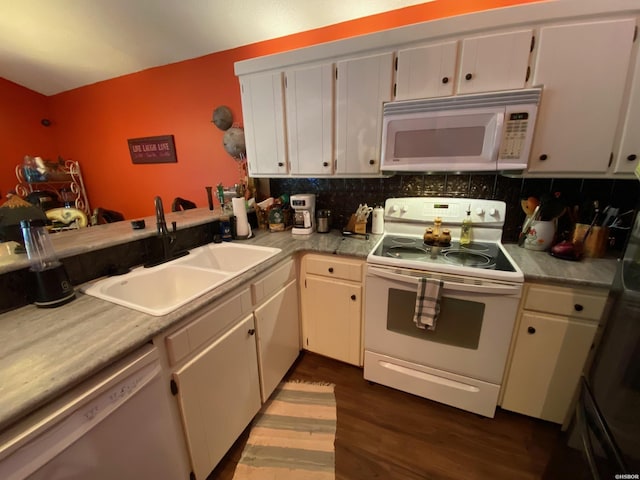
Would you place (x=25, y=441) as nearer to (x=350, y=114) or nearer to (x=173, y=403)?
(x=173, y=403)

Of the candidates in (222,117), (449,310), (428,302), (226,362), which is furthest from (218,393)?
(222,117)

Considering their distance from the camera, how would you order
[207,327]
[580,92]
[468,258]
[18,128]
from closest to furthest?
[207,327] → [580,92] → [468,258] → [18,128]

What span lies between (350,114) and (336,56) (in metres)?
0.36

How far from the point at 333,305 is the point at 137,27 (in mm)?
3082

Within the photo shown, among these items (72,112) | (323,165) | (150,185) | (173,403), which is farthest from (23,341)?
(72,112)

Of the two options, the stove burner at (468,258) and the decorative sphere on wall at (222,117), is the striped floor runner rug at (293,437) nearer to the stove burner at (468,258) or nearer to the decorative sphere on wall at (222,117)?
the stove burner at (468,258)

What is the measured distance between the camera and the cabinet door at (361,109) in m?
1.59

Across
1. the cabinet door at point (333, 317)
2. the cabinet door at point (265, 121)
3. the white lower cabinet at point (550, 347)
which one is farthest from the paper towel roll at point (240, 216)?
the white lower cabinet at point (550, 347)

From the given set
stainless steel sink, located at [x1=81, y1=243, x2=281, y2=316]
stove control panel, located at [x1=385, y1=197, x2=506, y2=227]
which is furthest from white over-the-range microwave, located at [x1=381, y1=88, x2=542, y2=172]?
stainless steel sink, located at [x1=81, y1=243, x2=281, y2=316]

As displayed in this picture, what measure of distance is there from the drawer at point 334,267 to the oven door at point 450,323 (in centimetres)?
11

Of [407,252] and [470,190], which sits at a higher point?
[470,190]

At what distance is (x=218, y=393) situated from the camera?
3.85 feet

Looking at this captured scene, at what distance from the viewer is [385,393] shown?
67.9 inches

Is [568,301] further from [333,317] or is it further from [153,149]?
[153,149]
